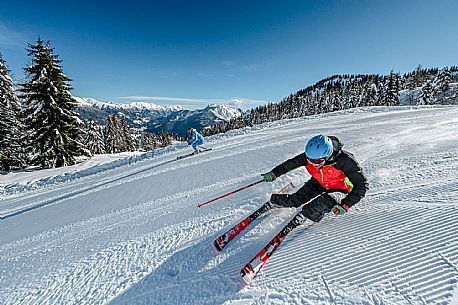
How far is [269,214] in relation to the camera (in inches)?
169

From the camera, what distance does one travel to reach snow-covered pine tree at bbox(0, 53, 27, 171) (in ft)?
58.9

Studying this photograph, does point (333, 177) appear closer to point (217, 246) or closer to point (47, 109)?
point (217, 246)

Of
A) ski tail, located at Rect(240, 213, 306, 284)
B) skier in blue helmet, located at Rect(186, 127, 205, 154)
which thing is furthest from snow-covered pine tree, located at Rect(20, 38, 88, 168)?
ski tail, located at Rect(240, 213, 306, 284)

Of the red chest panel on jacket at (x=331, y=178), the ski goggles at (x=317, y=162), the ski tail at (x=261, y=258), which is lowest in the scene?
the ski tail at (x=261, y=258)

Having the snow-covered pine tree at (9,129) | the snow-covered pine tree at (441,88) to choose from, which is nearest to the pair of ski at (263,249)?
the snow-covered pine tree at (9,129)

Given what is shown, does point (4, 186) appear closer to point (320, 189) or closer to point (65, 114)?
point (65, 114)

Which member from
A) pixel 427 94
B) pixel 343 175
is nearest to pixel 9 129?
pixel 343 175

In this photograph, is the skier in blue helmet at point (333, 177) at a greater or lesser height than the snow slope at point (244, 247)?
greater

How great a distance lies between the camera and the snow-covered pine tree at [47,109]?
53.3 feet

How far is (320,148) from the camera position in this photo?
11.7ft

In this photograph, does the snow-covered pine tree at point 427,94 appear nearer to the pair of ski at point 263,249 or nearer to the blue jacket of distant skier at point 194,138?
the blue jacket of distant skier at point 194,138

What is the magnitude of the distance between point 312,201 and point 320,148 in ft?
3.02

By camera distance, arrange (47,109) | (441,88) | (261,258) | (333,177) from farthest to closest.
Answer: (441,88) < (47,109) < (333,177) < (261,258)

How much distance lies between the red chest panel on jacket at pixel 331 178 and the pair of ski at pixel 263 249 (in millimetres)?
825
